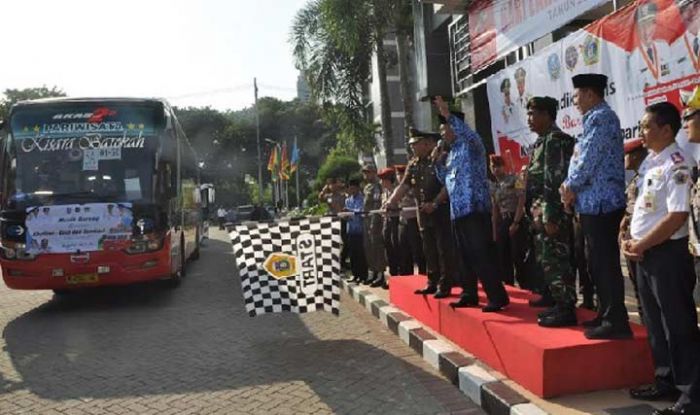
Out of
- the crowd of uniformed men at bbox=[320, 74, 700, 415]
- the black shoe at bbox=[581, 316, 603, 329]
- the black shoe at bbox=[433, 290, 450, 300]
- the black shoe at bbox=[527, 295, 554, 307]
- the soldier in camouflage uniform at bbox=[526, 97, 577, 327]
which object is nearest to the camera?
the crowd of uniformed men at bbox=[320, 74, 700, 415]

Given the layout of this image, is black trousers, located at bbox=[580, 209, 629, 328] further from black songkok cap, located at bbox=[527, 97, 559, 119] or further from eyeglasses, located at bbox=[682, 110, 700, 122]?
black songkok cap, located at bbox=[527, 97, 559, 119]

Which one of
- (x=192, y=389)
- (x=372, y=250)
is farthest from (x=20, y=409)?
(x=372, y=250)

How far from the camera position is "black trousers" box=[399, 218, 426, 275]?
25.6 ft

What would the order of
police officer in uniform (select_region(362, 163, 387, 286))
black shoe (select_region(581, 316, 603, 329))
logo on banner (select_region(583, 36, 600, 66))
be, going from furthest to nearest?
police officer in uniform (select_region(362, 163, 387, 286)) < logo on banner (select_region(583, 36, 600, 66)) < black shoe (select_region(581, 316, 603, 329))

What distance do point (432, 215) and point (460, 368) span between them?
1680 mm

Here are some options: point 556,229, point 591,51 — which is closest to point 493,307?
point 556,229

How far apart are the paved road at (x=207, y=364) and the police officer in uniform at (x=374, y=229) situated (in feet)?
2.57

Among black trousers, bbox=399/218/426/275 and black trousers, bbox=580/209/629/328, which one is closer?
black trousers, bbox=580/209/629/328

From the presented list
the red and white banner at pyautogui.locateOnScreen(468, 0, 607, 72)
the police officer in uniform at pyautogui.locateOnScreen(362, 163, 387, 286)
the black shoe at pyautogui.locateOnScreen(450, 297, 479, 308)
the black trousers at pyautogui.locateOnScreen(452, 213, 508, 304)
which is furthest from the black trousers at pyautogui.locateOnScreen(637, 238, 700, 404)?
the police officer in uniform at pyautogui.locateOnScreen(362, 163, 387, 286)

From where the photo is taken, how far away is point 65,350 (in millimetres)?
6184

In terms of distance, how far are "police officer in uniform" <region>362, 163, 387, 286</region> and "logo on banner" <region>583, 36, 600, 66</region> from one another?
3.74 m

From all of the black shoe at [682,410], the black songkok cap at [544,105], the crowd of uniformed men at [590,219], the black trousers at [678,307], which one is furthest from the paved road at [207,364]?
the black songkok cap at [544,105]

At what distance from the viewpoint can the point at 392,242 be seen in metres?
8.64

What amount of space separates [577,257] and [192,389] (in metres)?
3.73
